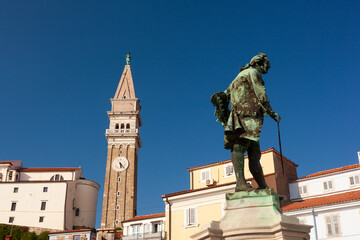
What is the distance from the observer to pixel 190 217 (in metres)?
30.3

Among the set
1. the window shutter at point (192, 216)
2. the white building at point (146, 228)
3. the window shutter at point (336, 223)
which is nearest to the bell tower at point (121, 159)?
the white building at point (146, 228)

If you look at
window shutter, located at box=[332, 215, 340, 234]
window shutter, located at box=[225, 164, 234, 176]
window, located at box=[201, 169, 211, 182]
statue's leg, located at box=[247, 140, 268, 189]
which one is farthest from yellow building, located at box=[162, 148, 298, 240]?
statue's leg, located at box=[247, 140, 268, 189]

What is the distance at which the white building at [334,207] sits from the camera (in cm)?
2508

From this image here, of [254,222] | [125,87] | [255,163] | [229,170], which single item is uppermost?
[125,87]

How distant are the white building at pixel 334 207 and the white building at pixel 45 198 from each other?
42.2 m

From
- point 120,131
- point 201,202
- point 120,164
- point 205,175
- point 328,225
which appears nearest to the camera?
point 328,225

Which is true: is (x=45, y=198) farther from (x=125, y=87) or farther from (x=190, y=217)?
(x=190, y=217)

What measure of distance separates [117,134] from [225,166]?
38108 mm

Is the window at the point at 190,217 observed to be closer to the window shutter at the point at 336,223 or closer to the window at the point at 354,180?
the window shutter at the point at 336,223

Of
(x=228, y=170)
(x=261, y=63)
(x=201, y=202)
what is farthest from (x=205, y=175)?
(x=261, y=63)

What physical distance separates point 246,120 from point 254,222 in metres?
1.64

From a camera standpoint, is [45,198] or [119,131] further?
[119,131]

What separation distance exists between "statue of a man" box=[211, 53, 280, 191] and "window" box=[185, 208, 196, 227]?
24.1 m

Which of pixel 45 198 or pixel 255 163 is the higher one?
pixel 45 198
